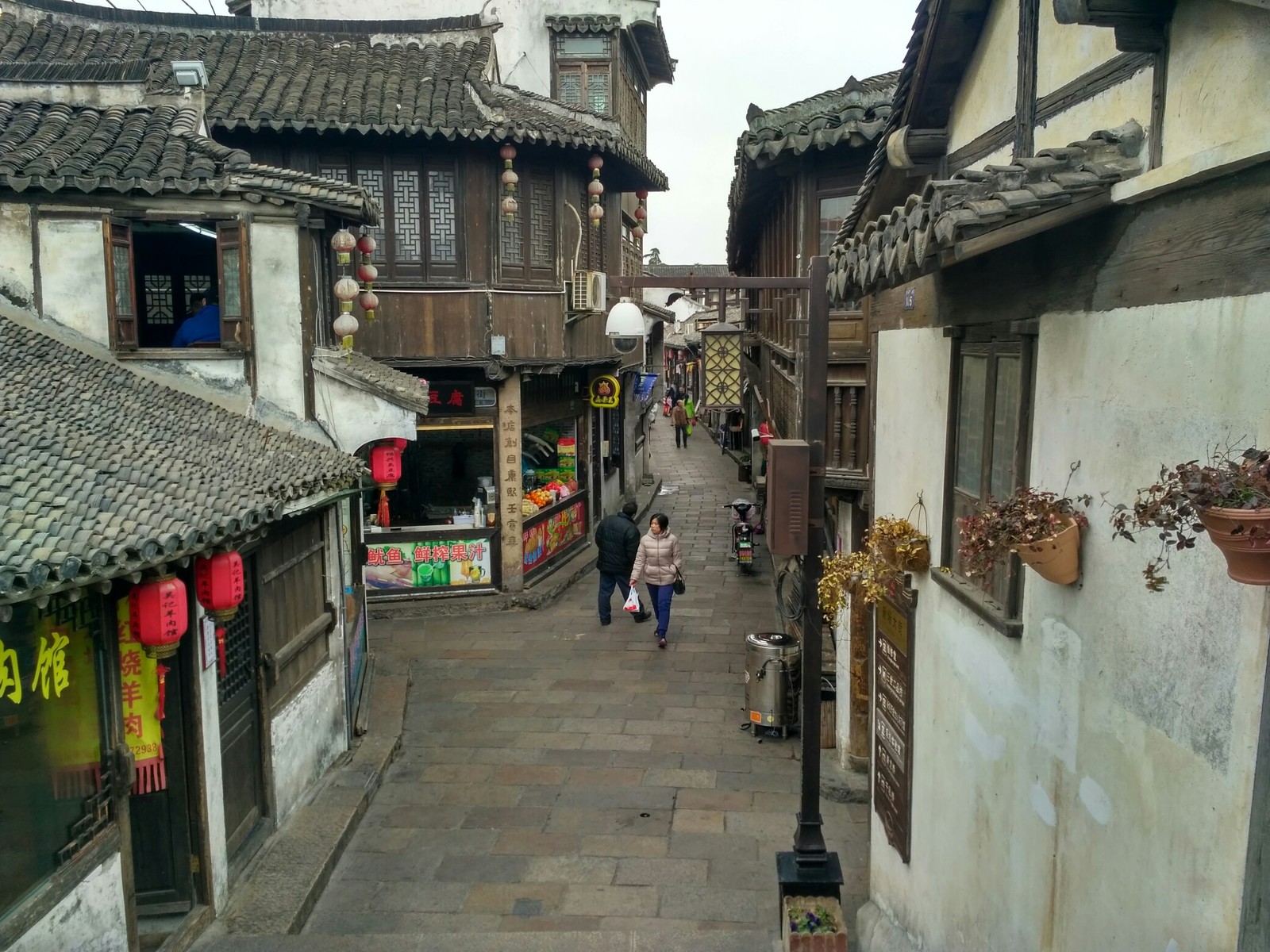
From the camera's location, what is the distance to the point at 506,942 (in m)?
8.02

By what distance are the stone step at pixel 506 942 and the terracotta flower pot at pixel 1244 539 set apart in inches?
231

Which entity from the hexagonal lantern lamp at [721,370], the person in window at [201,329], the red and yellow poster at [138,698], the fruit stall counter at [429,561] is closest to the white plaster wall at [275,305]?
the person in window at [201,329]

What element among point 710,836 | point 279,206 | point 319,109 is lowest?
point 710,836

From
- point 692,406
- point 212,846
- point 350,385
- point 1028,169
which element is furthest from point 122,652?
point 692,406

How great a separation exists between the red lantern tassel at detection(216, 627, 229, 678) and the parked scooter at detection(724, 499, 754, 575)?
13866 millimetres

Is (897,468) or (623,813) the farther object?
(623,813)

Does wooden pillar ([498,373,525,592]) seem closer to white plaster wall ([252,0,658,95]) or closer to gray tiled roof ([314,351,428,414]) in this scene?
gray tiled roof ([314,351,428,414])

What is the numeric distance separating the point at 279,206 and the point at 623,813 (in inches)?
274

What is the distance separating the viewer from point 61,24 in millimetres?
17734

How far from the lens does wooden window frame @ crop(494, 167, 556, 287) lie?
58.5 ft

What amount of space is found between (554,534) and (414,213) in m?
6.75

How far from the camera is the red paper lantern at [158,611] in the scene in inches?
263

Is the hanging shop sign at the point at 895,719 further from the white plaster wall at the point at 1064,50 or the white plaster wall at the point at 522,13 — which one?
the white plaster wall at the point at 522,13

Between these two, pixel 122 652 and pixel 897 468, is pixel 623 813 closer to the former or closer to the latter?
pixel 897 468
